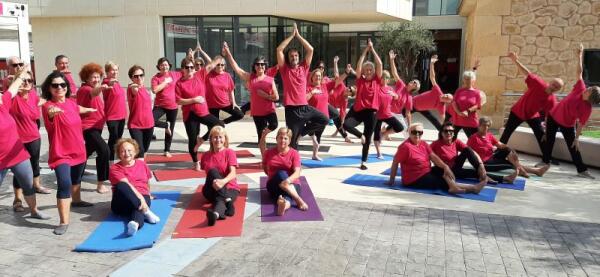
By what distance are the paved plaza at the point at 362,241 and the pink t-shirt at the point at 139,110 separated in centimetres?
87

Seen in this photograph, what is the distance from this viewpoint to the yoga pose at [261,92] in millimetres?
7168

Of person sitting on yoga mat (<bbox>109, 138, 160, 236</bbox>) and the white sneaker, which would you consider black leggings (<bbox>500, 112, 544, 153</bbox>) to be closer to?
person sitting on yoga mat (<bbox>109, 138, 160, 236</bbox>)

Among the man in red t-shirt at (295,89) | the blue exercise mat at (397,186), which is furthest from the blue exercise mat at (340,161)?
the man in red t-shirt at (295,89)

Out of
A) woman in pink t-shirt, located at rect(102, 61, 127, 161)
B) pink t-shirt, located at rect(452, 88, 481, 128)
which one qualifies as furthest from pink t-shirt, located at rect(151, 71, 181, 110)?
pink t-shirt, located at rect(452, 88, 481, 128)

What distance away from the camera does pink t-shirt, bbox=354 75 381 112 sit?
7.45 metres

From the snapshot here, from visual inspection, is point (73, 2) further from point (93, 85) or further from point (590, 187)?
point (590, 187)

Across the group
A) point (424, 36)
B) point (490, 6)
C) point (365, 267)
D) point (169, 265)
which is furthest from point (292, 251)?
point (424, 36)

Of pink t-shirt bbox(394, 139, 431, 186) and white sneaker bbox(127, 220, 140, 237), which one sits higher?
pink t-shirt bbox(394, 139, 431, 186)

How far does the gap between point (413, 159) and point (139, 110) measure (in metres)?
3.55

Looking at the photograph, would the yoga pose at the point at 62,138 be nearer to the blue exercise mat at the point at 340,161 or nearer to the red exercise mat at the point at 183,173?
the red exercise mat at the point at 183,173

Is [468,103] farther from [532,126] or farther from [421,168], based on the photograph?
[421,168]

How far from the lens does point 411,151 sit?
6.00 m

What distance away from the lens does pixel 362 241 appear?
4.30m

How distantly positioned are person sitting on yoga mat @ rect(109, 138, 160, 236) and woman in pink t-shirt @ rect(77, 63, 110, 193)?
0.94 m
